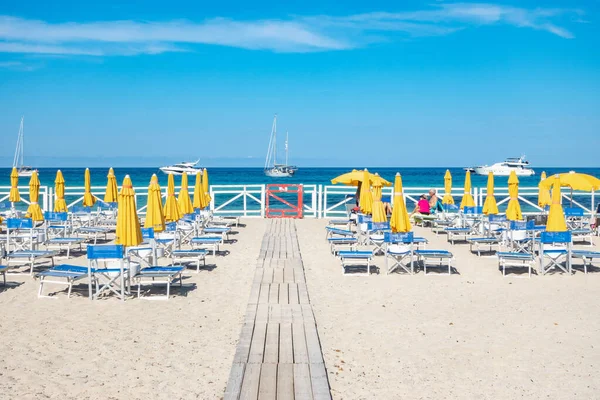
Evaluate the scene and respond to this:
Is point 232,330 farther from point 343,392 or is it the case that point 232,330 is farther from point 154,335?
point 343,392

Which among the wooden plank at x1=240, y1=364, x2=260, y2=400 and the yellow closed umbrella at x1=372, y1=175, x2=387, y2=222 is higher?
the yellow closed umbrella at x1=372, y1=175, x2=387, y2=222

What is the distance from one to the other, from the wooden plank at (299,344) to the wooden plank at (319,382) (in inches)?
7.3

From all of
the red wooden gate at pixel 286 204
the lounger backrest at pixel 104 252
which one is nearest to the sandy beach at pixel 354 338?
the lounger backrest at pixel 104 252

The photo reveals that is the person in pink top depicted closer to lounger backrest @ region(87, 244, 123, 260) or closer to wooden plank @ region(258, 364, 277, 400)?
lounger backrest @ region(87, 244, 123, 260)

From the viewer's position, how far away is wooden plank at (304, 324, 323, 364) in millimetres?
5691

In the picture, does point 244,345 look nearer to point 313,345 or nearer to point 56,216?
point 313,345

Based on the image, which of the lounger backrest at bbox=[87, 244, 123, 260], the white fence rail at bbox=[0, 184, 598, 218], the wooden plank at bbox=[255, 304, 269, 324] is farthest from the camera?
the white fence rail at bbox=[0, 184, 598, 218]

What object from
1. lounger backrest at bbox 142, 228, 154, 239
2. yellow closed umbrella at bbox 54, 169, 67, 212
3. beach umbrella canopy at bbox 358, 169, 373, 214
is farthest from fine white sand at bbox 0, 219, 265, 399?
yellow closed umbrella at bbox 54, 169, 67, 212

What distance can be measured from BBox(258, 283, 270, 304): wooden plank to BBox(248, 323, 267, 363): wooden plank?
1.20 meters

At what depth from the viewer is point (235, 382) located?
5.09 m

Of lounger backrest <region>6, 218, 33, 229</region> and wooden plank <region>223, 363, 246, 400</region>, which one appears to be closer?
wooden plank <region>223, 363, 246, 400</region>

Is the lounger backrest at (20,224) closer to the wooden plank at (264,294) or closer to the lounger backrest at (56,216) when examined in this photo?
the lounger backrest at (56,216)

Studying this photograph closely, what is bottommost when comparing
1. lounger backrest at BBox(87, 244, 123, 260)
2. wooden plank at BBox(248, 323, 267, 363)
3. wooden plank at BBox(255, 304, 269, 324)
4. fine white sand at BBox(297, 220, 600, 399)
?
fine white sand at BBox(297, 220, 600, 399)

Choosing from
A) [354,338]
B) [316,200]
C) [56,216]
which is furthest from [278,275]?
[316,200]
